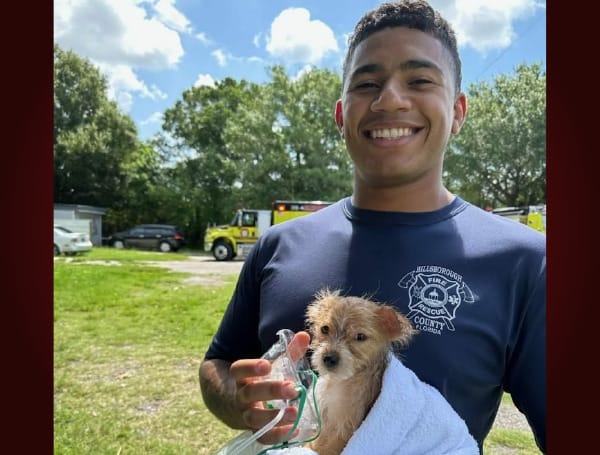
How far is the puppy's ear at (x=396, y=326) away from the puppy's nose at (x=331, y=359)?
0.13 metres

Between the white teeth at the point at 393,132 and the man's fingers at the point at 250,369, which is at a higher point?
the white teeth at the point at 393,132

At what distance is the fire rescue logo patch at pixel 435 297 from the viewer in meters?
1.02

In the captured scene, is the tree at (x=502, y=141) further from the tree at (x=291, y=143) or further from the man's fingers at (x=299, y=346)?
the man's fingers at (x=299, y=346)

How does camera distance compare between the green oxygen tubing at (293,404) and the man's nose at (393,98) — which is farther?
the man's nose at (393,98)

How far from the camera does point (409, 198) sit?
3.94 ft

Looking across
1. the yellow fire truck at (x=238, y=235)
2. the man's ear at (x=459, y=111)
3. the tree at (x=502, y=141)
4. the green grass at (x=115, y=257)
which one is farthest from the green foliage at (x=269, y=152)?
the man's ear at (x=459, y=111)

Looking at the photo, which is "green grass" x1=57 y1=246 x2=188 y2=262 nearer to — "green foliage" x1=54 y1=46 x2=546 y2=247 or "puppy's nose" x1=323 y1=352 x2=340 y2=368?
"green foliage" x1=54 y1=46 x2=546 y2=247

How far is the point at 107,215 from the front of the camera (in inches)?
1164

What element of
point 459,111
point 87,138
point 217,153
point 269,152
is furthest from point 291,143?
point 459,111

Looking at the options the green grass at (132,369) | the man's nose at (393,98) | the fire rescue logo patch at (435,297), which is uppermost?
the man's nose at (393,98)
